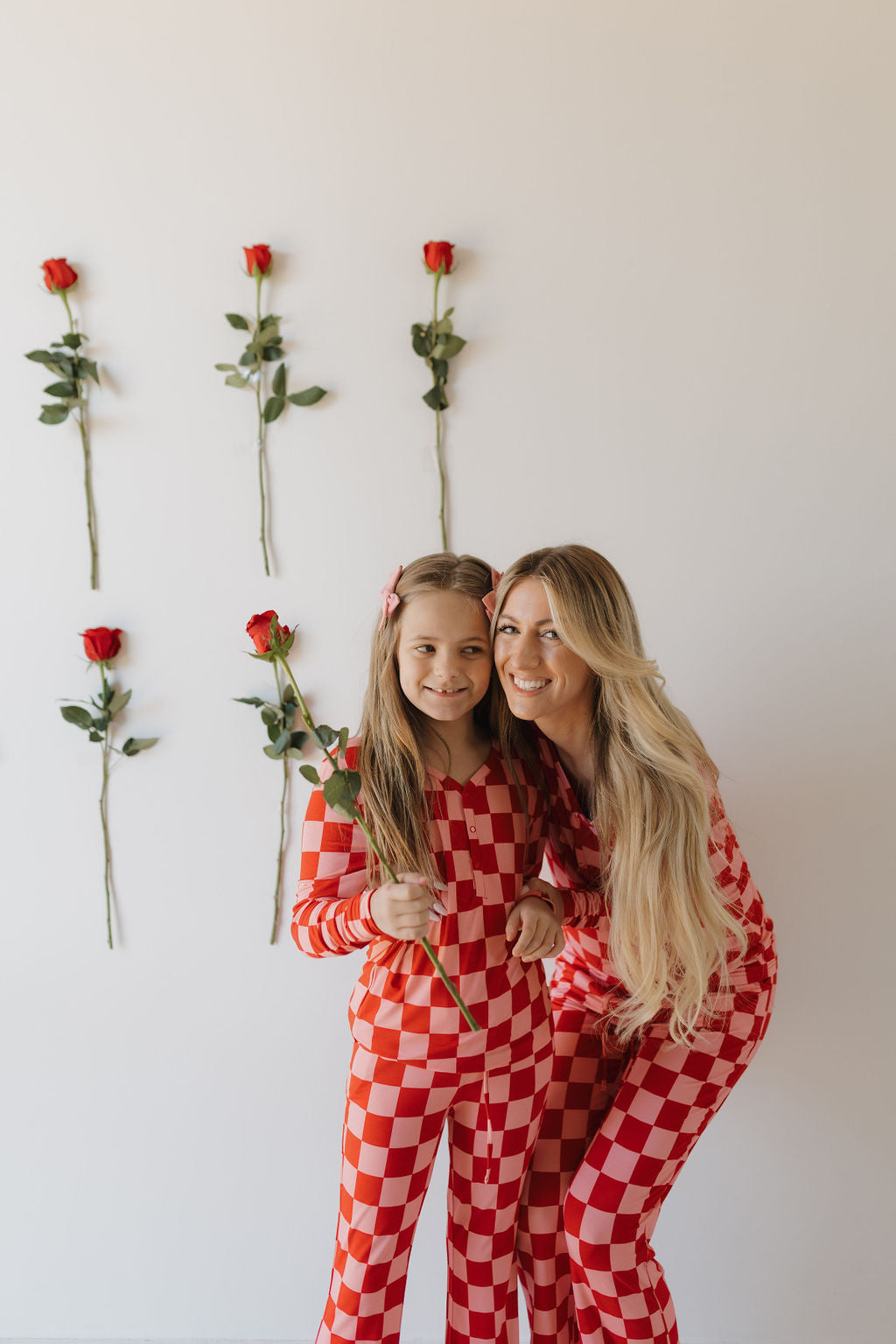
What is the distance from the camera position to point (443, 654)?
1.28m

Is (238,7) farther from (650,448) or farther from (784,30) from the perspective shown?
(650,448)

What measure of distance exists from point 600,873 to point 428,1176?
0.50 meters

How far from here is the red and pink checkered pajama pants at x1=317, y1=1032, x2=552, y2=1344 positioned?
1290 millimetres

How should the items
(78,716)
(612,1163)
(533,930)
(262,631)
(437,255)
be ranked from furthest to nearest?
(78,716) → (437,255) → (612,1163) → (533,930) → (262,631)

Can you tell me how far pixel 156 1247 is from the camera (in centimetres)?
176

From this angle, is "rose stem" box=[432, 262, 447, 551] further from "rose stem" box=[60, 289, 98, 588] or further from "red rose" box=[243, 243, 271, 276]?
"rose stem" box=[60, 289, 98, 588]

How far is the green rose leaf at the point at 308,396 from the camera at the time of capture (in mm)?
1638

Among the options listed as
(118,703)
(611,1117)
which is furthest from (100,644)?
(611,1117)

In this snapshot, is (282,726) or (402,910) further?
(282,726)

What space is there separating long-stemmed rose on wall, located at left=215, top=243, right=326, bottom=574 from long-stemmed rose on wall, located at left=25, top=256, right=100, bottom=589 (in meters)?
0.25

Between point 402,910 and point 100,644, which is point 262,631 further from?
point 100,644

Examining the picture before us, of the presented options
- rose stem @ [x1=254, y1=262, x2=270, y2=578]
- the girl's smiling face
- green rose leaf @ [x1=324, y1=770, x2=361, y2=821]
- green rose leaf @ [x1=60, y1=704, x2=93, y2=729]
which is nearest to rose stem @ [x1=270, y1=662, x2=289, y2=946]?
rose stem @ [x1=254, y1=262, x2=270, y2=578]

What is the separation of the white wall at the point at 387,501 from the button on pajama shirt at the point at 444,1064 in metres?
0.39

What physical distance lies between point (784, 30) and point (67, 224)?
4.19 feet
